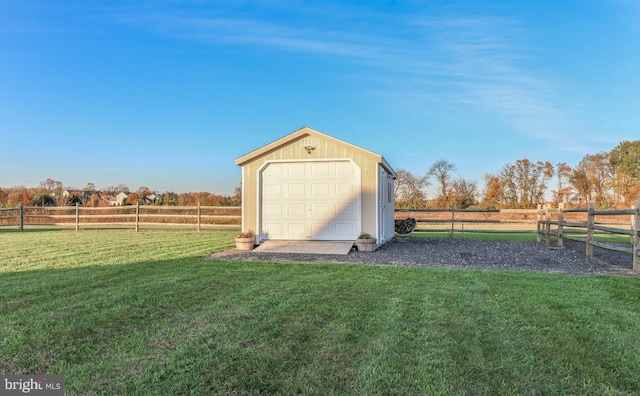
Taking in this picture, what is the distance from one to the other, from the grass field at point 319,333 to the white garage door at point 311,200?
4.21 meters

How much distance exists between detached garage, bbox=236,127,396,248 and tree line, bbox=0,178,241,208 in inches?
411

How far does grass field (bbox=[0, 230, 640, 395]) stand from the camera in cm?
236

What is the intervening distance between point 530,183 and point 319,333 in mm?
31851

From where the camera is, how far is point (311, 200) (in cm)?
1022

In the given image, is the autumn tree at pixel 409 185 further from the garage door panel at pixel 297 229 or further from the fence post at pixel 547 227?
the garage door panel at pixel 297 229

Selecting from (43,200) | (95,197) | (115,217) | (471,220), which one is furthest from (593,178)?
(43,200)

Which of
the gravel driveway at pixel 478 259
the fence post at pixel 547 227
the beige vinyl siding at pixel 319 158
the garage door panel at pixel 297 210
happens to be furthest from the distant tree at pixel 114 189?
the fence post at pixel 547 227

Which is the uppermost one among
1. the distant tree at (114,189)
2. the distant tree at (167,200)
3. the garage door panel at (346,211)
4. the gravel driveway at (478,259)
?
the distant tree at (114,189)

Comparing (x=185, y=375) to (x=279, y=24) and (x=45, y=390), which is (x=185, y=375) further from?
(x=279, y=24)

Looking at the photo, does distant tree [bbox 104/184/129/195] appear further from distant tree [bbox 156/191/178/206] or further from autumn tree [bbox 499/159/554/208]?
autumn tree [bbox 499/159/554/208]

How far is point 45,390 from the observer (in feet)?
7.47

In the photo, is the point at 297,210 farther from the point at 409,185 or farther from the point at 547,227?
the point at 409,185

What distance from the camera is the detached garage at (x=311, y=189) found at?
9.90 metres

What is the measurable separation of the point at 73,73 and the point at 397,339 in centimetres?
1465
